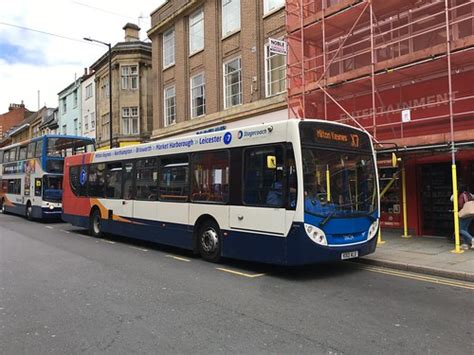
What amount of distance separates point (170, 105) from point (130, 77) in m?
9.57

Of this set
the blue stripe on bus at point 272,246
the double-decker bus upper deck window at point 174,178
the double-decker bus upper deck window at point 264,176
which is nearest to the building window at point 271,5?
the double-decker bus upper deck window at point 174,178

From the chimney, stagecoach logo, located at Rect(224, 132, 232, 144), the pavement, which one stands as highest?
the chimney

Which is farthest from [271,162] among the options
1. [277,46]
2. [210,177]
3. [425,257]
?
[277,46]

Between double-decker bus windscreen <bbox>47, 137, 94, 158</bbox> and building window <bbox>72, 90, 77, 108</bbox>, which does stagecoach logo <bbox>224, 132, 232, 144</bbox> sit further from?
building window <bbox>72, 90, 77, 108</bbox>

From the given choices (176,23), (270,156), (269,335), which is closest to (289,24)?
(270,156)

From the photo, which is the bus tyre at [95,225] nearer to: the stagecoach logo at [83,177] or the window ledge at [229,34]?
the stagecoach logo at [83,177]

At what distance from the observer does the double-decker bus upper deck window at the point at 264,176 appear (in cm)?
797

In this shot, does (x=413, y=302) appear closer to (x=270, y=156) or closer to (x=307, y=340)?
(x=307, y=340)

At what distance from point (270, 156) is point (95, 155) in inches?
327

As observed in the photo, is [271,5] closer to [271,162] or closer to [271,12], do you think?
[271,12]

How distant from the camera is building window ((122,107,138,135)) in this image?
33.5 metres

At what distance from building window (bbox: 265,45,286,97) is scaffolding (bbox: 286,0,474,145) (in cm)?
155

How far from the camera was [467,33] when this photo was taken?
11.7m

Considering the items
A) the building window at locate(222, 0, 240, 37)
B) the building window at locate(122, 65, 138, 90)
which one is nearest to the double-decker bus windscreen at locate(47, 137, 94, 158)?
the building window at locate(222, 0, 240, 37)
